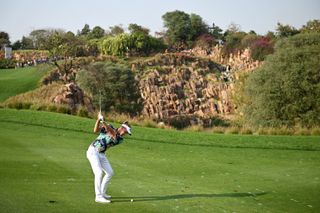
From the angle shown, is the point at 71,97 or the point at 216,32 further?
the point at 216,32

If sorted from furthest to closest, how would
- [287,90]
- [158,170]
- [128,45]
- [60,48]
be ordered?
[128,45] → [60,48] → [287,90] → [158,170]

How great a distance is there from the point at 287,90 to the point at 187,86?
38.9 metres

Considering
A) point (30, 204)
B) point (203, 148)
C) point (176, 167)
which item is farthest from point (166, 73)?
point (30, 204)

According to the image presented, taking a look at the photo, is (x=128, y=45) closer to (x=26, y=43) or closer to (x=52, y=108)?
(x=26, y=43)

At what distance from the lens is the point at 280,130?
30.1 metres

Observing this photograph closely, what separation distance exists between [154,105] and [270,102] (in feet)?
92.0

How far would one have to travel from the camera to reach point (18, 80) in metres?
64.6

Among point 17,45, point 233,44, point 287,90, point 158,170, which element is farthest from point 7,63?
point 158,170

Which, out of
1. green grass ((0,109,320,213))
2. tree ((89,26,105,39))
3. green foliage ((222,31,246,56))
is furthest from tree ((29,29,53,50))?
green grass ((0,109,320,213))

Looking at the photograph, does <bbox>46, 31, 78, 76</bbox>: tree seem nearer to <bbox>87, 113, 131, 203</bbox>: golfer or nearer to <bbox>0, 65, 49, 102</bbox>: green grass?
<bbox>0, 65, 49, 102</bbox>: green grass

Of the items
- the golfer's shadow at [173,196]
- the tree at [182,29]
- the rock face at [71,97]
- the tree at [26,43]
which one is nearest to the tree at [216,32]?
the tree at [182,29]

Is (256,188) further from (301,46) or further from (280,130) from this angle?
(301,46)

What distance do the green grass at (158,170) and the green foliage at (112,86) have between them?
34880mm

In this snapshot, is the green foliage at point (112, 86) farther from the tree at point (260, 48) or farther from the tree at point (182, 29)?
the tree at point (182, 29)
